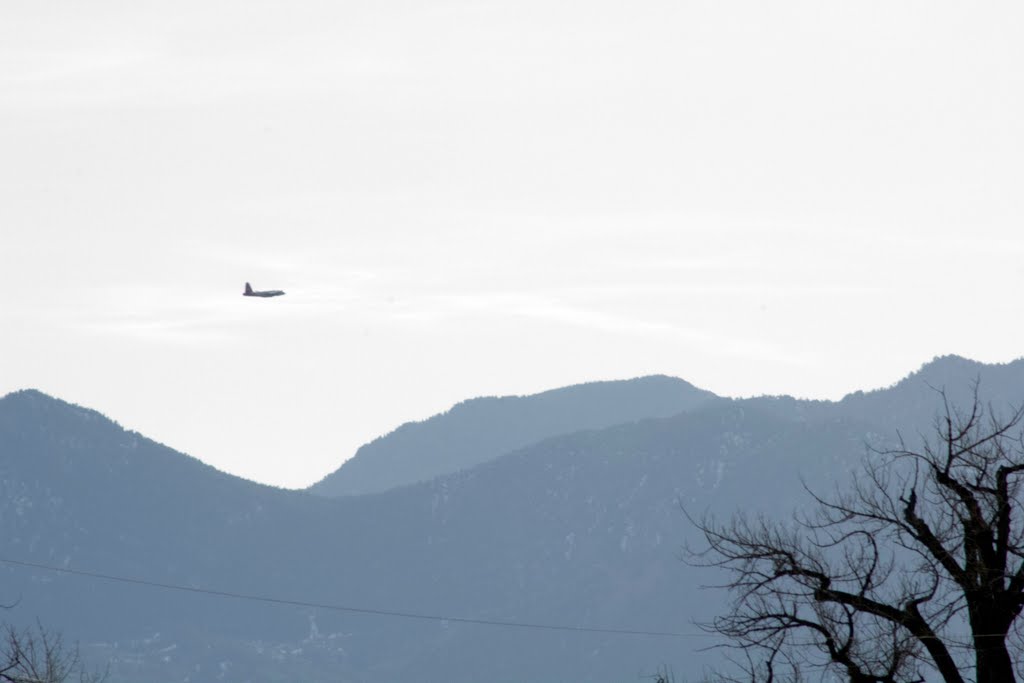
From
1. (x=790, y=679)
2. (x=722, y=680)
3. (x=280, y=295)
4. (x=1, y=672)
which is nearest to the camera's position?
(x=722, y=680)

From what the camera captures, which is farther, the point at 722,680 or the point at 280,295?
the point at 280,295

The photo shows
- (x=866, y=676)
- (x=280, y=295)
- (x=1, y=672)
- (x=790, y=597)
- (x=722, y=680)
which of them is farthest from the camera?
(x=280, y=295)

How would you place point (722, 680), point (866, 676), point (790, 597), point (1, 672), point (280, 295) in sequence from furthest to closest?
point (280, 295), point (1, 672), point (722, 680), point (790, 597), point (866, 676)

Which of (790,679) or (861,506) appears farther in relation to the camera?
(790,679)

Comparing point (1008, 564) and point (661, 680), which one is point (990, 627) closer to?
point (1008, 564)

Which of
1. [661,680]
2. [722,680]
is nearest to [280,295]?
[661,680]

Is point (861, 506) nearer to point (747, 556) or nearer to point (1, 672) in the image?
point (747, 556)

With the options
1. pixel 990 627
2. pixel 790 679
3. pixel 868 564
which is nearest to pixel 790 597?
pixel 868 564

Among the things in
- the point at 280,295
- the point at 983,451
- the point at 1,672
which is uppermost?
the point at 280,295

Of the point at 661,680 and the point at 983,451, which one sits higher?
the point at 983,451
